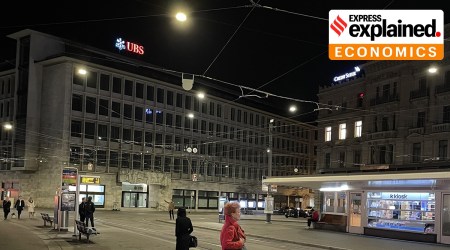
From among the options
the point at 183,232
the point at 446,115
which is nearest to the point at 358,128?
the point at 446,115

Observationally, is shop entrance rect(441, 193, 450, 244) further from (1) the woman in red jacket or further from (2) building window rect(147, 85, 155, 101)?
(2) building window rect(147, 85, 155, 101)

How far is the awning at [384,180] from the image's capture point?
2345 centimetres

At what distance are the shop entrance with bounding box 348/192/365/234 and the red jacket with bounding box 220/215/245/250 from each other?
915 inches

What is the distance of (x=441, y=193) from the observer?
2491 centimetres

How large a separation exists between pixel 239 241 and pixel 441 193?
2032cm

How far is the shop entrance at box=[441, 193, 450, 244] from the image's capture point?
80.6 ft

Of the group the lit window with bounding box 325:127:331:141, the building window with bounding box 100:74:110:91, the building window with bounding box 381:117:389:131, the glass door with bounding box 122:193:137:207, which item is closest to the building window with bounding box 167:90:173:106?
the building window with bounding box 100:74:110:91

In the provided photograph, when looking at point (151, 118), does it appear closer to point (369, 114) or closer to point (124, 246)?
point (369, 114)

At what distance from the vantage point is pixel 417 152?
45250mm

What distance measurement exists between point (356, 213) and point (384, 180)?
178 inches

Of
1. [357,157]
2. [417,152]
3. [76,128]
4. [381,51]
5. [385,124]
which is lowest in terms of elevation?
[357,157]

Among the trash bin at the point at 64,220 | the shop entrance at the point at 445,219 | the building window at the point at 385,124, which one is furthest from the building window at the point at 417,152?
the trash bin at the point at 64,220

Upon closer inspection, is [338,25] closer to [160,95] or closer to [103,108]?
[103,108]

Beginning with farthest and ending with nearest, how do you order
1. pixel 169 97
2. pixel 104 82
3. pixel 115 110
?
pixel 169 97, pixel 115 110, pixel 104 82
